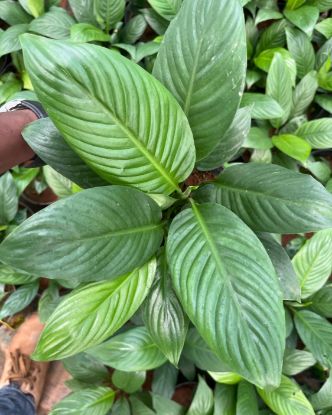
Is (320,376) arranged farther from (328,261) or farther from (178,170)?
(178,170)

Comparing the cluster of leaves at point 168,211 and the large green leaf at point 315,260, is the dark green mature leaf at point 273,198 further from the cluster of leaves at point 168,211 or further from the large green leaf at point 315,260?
the large green leaf at point 315,260

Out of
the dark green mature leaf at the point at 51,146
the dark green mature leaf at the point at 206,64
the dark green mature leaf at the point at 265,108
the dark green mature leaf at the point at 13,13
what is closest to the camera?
the dark green mature leaf at the point at 206,64

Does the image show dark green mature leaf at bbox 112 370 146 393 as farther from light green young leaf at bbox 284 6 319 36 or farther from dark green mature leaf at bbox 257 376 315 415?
light green young leaf at bbox 284 6 319 36

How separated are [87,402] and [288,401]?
576 mm

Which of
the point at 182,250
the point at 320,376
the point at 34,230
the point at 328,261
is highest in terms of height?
the point at 34,230

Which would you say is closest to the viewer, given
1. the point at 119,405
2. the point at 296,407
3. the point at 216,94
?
the point at 216,94

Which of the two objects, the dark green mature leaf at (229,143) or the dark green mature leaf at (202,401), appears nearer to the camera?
the dark green mature leaf at (229,143)

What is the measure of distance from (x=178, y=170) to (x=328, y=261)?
67 cm

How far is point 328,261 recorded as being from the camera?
114cm

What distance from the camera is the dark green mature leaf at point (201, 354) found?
1077 millimetres

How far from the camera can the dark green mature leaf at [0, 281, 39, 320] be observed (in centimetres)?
133

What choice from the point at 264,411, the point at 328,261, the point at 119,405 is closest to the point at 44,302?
the point at 119,405

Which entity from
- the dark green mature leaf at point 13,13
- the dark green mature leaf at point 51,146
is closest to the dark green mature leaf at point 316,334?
the dark green mature leaf at point 51,146

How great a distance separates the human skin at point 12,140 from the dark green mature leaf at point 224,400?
0.90 meters
